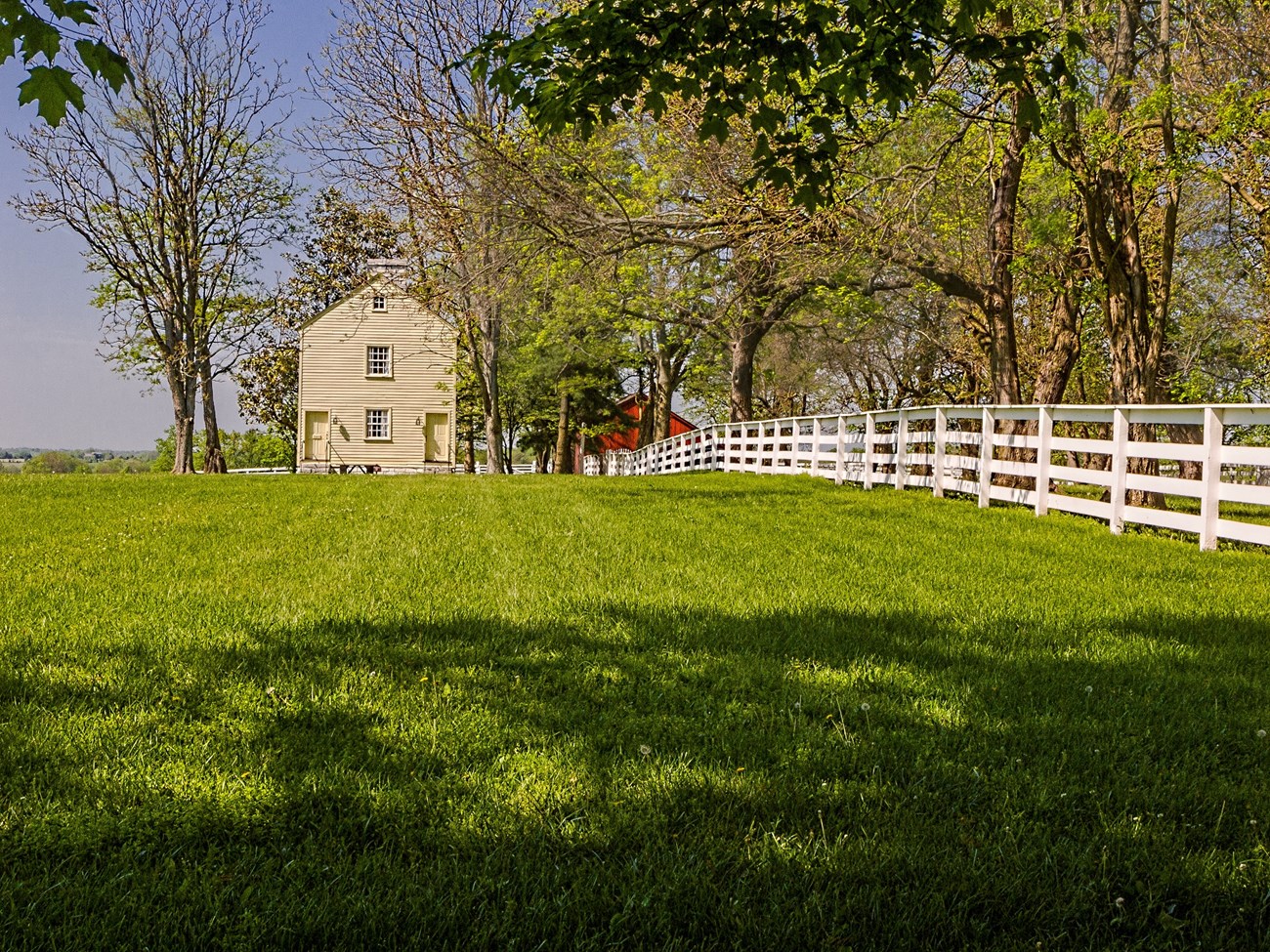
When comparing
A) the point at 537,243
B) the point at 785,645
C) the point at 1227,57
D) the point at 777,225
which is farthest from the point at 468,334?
the point at 785,645

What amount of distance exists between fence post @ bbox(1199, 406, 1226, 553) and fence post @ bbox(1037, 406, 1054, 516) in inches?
93.7

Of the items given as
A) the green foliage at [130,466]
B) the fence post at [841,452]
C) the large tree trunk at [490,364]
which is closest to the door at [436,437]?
the large tree trunk at [490,364]

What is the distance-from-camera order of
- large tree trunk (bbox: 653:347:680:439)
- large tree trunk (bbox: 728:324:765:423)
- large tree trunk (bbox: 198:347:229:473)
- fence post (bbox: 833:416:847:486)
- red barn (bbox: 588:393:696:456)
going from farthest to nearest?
red barn (bbox: 588:393:696:456) → large tree trunk (bbox: 653:347:680:439) → large tree trunk (bbox: 198:347:229:473) → large tree trunk (bbox: 728:324:765:423) → fence post (bbox: 833:416:847:486)

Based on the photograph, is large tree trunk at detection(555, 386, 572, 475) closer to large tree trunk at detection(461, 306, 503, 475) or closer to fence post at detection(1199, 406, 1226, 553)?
large tree trunk at detection(461, 306, 503, 475)

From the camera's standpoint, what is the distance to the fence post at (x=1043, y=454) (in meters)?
11.4

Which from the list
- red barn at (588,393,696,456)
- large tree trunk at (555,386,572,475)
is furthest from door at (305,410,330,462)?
red barn at (588,393,696,456)

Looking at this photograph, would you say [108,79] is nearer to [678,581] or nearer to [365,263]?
[678,581]

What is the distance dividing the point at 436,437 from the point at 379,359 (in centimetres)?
392

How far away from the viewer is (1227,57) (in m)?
14.4

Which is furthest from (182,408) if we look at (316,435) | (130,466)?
(130,466)

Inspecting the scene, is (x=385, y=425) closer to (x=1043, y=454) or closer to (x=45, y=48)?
(x=1043, y=454)

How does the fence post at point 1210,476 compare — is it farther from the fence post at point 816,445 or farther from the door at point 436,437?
the door at point 436,437

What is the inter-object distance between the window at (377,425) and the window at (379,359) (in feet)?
5.37

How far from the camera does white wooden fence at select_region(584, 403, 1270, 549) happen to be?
884cm
